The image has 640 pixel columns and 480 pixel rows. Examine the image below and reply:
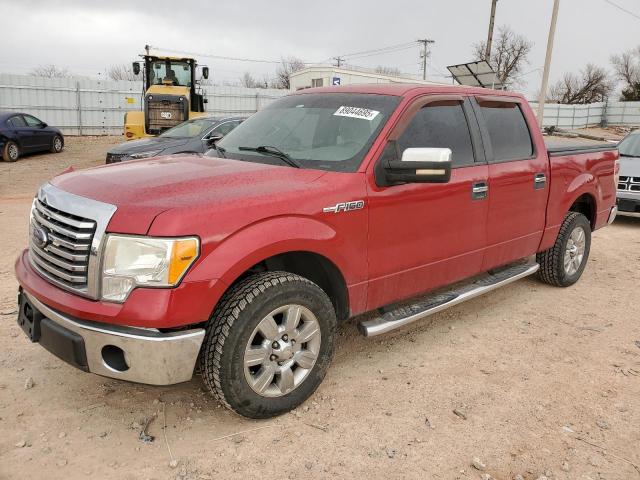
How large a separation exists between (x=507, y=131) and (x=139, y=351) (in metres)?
3.49

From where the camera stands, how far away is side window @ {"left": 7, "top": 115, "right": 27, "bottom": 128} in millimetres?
16766

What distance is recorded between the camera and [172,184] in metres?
2.93

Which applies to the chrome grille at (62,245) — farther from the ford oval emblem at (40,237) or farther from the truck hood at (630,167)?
the truck hood at (630,167)

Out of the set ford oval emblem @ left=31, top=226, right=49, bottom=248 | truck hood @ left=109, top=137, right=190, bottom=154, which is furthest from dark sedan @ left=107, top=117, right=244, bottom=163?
ford oval emblem @ left=31, top=226, right=49, bottom=248

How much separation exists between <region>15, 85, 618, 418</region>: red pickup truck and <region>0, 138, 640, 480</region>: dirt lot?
0.32 metres

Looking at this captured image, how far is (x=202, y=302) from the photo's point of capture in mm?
2641

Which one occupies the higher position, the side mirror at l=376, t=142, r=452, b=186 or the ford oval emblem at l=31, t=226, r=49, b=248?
the side mirror at l=376, t=142, r=452, b=186

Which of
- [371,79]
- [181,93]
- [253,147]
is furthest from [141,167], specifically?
[371,79]

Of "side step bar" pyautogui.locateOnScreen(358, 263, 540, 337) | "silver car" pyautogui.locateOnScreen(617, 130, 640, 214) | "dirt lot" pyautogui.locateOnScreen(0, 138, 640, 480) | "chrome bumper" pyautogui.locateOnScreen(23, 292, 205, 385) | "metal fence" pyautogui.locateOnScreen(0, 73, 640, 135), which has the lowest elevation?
"dirt lot" pyautogui.locateOnScreen(0, 138, 640, 480)

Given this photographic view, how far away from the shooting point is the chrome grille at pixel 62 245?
2654 millimetres

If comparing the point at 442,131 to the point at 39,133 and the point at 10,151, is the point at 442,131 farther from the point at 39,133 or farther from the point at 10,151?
the point at 39,133

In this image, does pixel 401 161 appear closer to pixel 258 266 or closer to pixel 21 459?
pixel 258 266

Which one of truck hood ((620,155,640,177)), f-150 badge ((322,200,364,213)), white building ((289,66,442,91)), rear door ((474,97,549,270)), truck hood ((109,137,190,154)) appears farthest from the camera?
white building ((289,66,442,91))

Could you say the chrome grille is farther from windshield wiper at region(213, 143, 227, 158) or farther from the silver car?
the silver car
